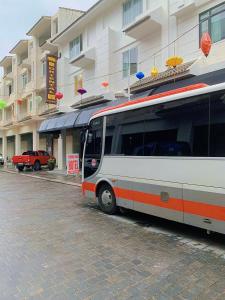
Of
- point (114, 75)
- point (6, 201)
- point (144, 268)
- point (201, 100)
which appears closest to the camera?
point (144, 268)

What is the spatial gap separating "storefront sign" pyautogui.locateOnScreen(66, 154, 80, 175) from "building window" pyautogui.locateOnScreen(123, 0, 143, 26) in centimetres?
884

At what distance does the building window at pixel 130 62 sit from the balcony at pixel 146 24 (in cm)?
114

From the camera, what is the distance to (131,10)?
17234mm

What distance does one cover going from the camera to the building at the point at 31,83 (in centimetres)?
2731

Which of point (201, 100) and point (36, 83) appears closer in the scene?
point (201, 100)

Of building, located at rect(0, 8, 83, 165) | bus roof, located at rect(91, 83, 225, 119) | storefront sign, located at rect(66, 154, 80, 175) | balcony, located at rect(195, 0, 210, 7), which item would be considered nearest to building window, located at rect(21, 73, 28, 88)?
building, located at rect(0, 8, 83, 165)

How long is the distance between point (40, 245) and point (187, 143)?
11.4ft

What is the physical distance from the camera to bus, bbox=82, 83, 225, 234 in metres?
5.21

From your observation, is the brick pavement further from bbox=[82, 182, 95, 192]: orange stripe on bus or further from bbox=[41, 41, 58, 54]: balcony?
bbox=[41, 41, 58, 54]: balcony

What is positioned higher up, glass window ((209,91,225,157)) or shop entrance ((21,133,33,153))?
shop entrance ((21,133,33,153))

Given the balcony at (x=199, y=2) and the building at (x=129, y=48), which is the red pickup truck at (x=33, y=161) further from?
the balcony at (x=199, y=2)

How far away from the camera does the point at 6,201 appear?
10367 millimetres

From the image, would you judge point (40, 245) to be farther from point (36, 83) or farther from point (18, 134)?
point (18, 134)

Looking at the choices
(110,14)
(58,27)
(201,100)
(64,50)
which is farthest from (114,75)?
(201,100)
